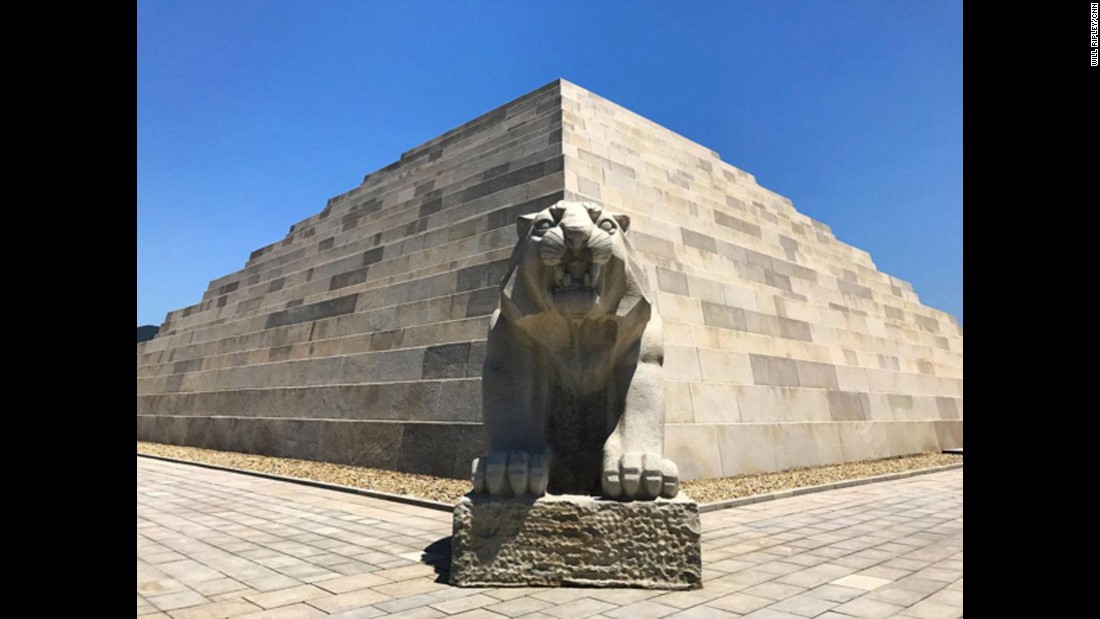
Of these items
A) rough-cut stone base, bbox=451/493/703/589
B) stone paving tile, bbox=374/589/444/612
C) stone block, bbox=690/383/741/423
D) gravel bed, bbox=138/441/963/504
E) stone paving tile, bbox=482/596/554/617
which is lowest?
gravel bed, bbox=138/441/963/504

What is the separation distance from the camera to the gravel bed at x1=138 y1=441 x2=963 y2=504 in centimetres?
822

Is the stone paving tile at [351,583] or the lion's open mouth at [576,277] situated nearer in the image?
the stone paving tile at [351,583]

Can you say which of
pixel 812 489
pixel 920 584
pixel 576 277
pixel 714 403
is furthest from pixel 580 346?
pixel 812 489

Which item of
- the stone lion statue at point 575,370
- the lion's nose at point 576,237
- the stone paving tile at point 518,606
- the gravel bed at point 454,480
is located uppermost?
the lion's nose at point 576,237

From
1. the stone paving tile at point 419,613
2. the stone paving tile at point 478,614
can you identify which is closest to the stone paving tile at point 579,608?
the stone paving tile at point 478,614

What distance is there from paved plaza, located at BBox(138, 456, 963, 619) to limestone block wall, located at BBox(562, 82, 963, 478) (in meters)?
A: 1.86

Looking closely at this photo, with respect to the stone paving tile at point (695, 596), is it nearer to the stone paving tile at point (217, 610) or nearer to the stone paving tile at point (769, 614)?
the stone paving tile at point (769, 614)

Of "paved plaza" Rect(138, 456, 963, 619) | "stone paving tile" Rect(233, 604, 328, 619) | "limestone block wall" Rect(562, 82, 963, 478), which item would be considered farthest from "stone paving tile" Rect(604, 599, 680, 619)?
"limestone block wall" Rect(562, 82, 963, 478)

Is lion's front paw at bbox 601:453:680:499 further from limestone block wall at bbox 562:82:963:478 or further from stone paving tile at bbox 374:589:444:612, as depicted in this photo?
limestone block wall at bbox 562:82:963:478

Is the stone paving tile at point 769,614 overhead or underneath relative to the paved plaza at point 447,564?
overhead

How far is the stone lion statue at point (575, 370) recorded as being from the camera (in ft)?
14.4

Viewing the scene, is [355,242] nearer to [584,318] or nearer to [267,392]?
[267,392]

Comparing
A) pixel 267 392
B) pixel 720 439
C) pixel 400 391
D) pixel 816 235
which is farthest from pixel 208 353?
pixel 816 235

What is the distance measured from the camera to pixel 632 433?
456 centimetres
